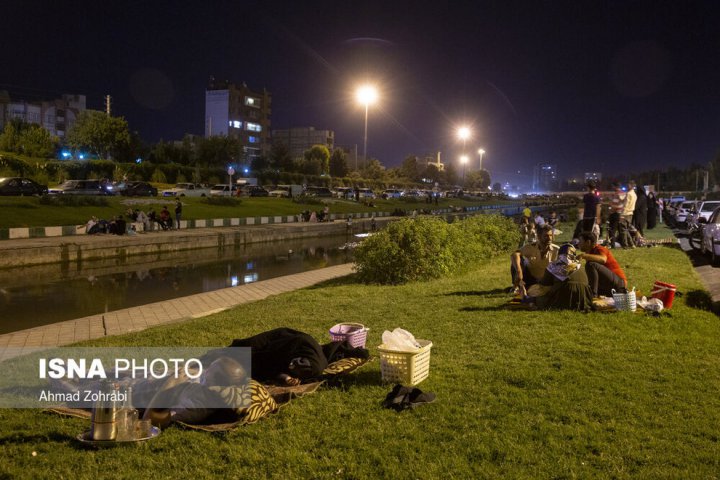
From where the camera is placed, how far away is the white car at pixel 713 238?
16312mm

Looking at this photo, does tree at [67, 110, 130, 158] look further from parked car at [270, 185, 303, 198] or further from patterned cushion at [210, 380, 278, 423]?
patterned cushion at [210, 380, 278, 423]

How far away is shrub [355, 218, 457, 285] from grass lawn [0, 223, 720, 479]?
5.89 meters

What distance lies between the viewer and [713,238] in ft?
54.5

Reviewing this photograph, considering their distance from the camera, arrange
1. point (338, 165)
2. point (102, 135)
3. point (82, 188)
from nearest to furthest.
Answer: point (82, 188) < point (102, 135) < point (338, 165)

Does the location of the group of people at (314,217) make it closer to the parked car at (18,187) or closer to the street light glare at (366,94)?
the street light glare at (366,94)

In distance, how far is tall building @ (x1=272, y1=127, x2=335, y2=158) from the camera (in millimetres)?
165500

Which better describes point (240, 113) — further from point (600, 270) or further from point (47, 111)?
point (600, 270)

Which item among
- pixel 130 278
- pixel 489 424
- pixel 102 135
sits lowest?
pixel 130 278

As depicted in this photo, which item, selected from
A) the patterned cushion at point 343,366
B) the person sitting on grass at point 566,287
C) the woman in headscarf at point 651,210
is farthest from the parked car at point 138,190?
the patterned cushion at point 343,366

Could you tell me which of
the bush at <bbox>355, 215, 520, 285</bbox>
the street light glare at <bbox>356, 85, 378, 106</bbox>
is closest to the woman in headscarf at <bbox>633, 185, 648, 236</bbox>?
the bush at <bbox>355, 215, 520, 285</bbox>

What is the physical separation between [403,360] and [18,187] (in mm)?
36240

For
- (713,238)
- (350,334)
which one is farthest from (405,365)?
(713,238)

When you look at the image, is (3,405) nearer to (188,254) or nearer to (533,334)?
(533,334)

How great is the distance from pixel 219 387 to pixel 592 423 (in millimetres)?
3146
